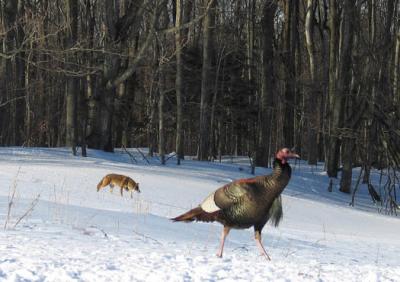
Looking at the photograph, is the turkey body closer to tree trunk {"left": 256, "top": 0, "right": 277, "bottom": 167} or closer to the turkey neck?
the turkey neck

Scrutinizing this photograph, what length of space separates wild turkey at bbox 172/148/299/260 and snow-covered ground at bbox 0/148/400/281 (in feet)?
1.07

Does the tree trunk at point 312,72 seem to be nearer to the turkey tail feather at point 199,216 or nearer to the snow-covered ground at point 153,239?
the snow-covered ground at point 153,239

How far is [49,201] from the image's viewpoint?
8461 millimetres

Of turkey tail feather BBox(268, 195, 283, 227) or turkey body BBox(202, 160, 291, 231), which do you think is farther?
turkey tail feather BBox(268, 195, 283, 227)

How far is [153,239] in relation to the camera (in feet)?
19.5

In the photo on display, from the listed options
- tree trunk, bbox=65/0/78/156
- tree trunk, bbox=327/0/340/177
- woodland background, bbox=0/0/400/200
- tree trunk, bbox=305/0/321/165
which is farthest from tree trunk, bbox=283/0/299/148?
tree trunk, bbox=65/0/78/156

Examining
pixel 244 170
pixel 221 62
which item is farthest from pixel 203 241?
pixel 221 62

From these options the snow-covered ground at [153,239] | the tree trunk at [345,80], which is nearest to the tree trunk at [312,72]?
the tree trunk at [345,80]

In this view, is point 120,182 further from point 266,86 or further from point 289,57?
point 289,57

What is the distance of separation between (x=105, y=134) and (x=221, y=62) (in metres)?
10.8

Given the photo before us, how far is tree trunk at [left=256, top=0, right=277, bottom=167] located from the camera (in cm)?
2331

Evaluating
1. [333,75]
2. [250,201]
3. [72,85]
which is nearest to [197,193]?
[250,201]

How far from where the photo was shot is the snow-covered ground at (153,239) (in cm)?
438

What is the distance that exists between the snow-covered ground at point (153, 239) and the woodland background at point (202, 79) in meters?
4.57
